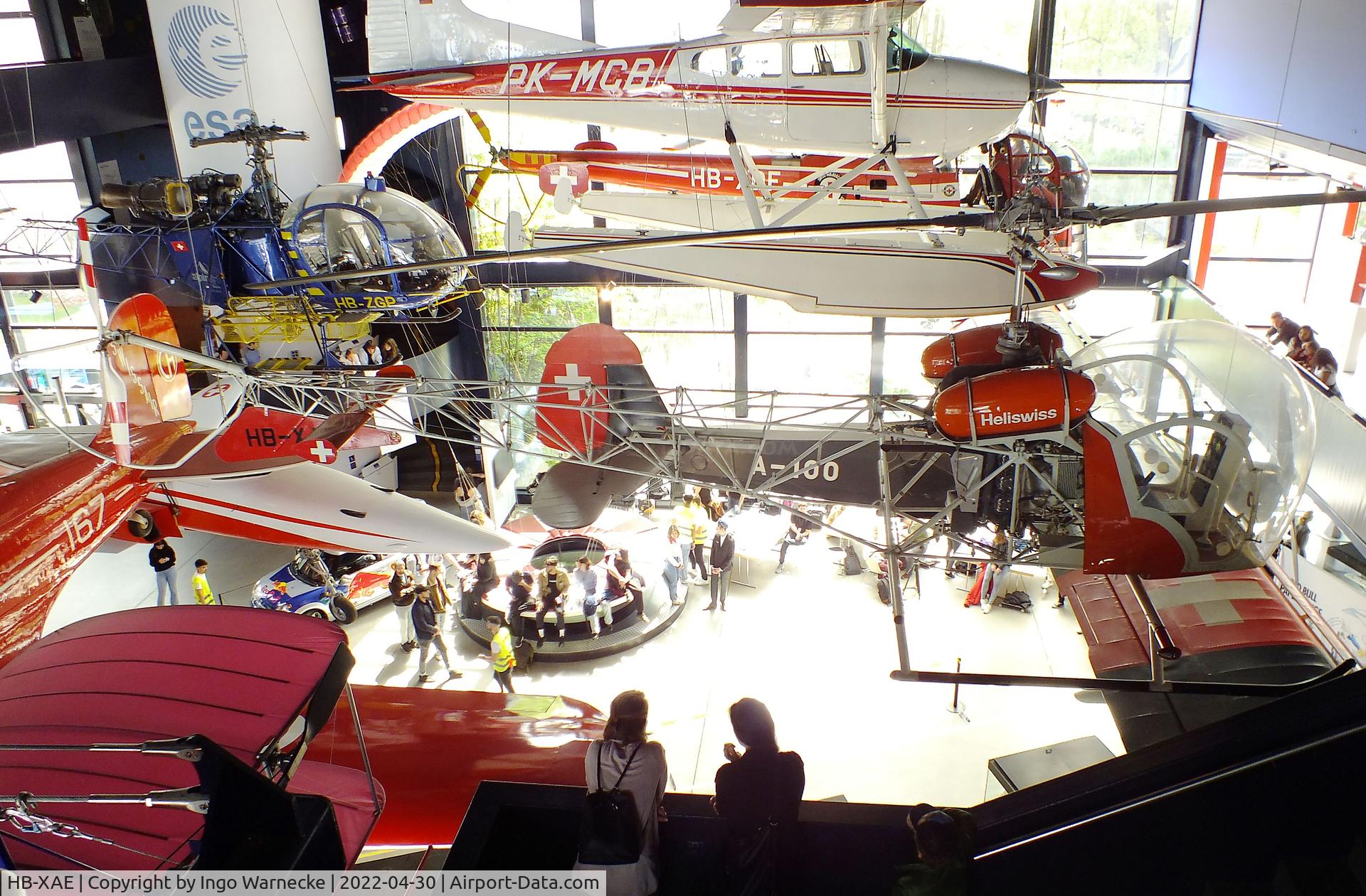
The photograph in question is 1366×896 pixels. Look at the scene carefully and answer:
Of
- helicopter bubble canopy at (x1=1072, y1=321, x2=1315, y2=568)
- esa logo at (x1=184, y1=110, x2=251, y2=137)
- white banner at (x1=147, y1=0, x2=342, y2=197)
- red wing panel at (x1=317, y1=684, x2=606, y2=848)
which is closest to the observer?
helicopter bubble canopy at (x1=1072, y1=321, x2=1315, y2=568)

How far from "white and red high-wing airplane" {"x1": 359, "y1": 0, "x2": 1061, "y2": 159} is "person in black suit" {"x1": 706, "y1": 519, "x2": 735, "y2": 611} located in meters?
4.96

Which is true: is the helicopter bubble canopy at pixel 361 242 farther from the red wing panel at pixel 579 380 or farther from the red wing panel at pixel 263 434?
the red wing panel at pixel 579 380

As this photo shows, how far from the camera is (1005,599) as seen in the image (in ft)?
33.0

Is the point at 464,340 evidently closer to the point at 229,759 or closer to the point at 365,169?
the point at 365,169

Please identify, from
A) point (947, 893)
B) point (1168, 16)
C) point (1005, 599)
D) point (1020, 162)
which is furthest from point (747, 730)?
point (1168, 16)

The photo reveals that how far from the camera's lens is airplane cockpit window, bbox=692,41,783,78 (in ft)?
22.0

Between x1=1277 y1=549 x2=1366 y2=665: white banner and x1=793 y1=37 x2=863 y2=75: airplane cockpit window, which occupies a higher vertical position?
x1=793 y1=37 x2=863 y2=75: airplane cockpit window

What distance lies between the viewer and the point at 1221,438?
494 cm

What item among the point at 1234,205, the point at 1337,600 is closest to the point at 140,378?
the point at 1234,205

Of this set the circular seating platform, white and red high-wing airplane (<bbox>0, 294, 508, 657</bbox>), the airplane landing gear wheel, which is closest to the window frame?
white and red high-wing airplane (<bbox>0, 294, 508, 657</bbox>)

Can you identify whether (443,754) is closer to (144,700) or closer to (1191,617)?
(144,700)

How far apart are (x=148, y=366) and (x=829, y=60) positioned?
18.6ft

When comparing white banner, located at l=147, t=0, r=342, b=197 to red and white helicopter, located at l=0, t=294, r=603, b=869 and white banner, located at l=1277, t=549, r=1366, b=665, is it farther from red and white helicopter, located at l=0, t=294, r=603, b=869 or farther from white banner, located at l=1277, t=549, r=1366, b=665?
white banner, located at l=1277, t=549, r=1366, b=665

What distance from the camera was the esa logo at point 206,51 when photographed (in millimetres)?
9555
